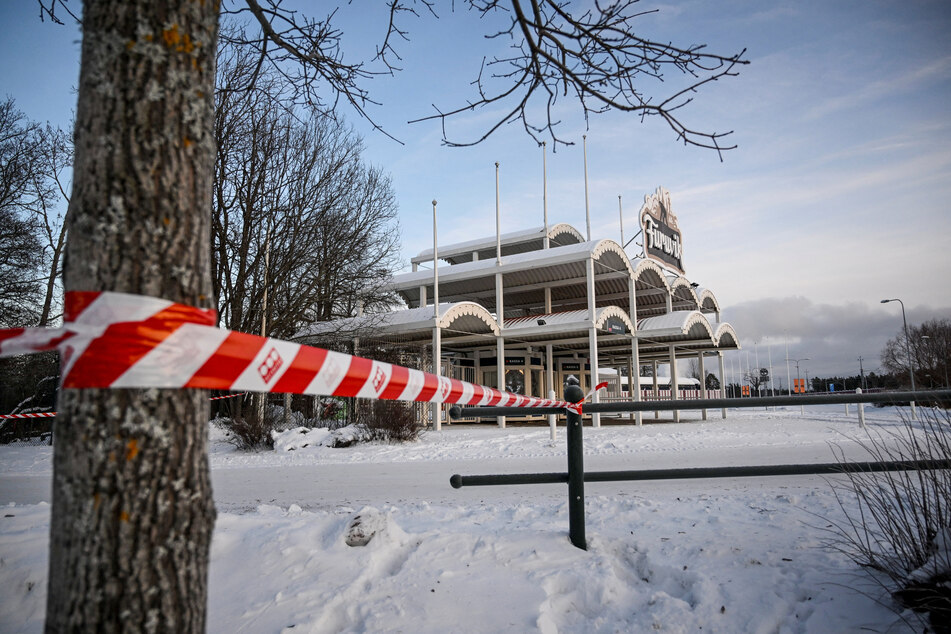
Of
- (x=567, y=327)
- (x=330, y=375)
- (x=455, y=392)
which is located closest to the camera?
(x=330, y=375)

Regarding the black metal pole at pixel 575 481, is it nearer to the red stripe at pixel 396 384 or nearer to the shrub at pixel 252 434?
the red stripe at pixel 396 384

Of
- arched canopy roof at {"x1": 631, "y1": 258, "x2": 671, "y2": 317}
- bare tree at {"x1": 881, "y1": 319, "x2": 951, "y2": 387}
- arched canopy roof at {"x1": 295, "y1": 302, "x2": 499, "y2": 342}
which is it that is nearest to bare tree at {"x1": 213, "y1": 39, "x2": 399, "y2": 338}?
arched canopy roof at {"x1": 295, "y1": 302, "x2": 499, "y2": 342}

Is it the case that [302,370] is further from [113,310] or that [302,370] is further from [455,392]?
[455,392]

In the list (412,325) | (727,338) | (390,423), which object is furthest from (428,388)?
(727,338)

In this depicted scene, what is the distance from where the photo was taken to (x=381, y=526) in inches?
156

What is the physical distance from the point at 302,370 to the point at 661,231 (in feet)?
94.7

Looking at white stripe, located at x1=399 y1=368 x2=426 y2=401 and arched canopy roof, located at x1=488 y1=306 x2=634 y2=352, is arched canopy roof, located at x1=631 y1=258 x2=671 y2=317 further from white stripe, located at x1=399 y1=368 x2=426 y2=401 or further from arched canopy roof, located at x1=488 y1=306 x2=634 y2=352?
white stripe, located at x1=399 y1=368 x2=426 y2=401

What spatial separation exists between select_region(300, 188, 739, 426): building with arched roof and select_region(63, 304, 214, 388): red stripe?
19327mm

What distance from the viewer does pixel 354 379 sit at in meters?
2.17

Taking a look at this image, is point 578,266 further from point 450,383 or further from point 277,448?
point 450,383

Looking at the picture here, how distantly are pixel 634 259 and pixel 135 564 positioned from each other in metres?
25.9

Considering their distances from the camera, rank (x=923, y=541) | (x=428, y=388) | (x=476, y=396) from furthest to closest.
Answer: (x=476, y=396) < (x=923, y=541) < (x=428, y=388)

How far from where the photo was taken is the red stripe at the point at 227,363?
1584 mm

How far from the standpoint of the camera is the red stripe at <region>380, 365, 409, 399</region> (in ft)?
7.78
